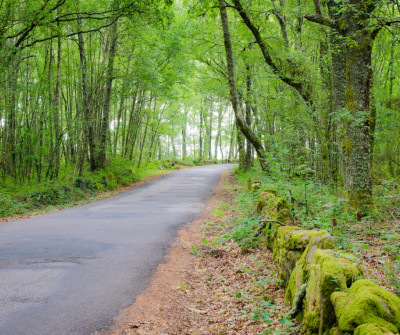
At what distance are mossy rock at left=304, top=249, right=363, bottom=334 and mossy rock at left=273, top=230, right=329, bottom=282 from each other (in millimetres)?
660

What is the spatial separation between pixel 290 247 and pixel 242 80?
Result: 65.3ft

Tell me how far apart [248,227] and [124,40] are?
15906 millimetres

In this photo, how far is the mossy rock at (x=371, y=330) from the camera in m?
1.94

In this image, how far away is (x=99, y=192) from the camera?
15.9m

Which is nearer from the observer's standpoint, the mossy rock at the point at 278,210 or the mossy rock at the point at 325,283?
the mossy rock at the point at 325,283

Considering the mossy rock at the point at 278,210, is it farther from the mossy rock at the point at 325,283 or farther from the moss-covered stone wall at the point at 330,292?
the mossy rock at the point at 325,283

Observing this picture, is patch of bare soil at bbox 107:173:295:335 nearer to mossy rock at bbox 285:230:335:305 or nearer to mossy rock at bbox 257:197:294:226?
mossy rock at bbox 285:230:335:305

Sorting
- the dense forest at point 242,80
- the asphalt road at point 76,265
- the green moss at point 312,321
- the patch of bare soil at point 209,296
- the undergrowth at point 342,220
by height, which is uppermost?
the dense forest at point 242,80

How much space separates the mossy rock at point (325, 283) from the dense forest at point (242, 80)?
11.6 feet

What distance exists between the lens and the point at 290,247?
4262mm

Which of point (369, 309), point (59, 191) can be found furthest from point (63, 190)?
point (369, 309)

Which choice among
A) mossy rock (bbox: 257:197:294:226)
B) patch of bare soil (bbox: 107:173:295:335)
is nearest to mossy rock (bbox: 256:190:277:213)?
mossy rock (bbox: 257:197:294:226)

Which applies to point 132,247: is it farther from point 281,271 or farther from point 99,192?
point 99,192

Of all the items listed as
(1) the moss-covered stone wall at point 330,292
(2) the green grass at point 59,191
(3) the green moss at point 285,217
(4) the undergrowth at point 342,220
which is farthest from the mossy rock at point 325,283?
(2) the green grass at point 59,191
